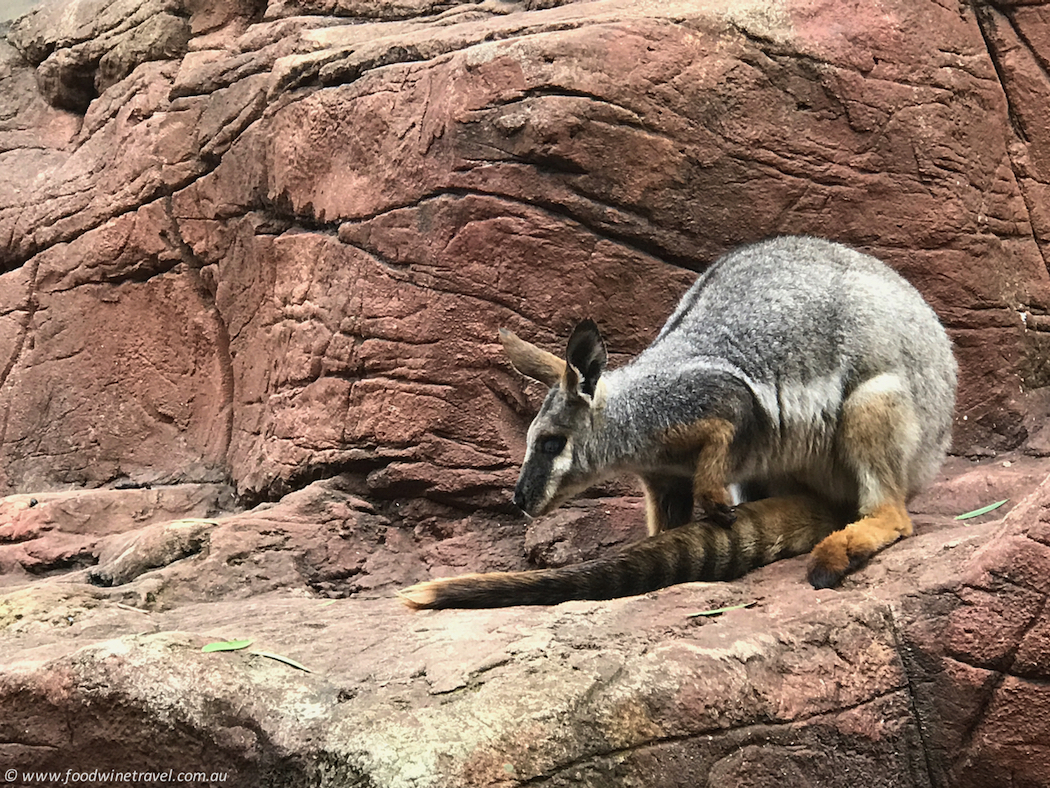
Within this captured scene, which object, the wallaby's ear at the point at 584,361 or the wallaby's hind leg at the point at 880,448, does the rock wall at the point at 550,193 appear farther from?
the wallaby's hind leg at the point at 880,448

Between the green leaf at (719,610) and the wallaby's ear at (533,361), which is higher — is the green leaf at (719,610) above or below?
below

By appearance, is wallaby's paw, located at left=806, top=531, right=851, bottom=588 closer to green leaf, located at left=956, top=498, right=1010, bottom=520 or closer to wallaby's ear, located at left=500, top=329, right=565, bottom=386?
green leaf, located at left=956, top=498, right=1010, bottom=520

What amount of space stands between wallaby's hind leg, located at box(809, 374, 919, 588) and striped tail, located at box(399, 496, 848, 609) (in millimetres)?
236

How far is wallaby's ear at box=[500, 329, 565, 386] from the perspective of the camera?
438cm

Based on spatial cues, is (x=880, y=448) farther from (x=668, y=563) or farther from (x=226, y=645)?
(x=226, y=645)

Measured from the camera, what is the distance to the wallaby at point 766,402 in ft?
13.1

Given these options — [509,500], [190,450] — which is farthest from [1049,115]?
[190,450]

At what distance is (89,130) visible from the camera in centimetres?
720

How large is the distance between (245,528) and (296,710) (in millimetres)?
1940

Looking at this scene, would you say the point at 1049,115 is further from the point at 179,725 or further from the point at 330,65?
the point at 179,725

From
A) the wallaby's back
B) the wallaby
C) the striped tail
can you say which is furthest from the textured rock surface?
the wallaby's back

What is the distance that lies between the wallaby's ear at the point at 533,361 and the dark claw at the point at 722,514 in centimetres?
84

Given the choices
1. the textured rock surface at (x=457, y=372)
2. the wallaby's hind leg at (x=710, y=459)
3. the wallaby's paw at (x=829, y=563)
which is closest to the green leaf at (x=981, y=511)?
the textured rock surface at (x=457, y=372)

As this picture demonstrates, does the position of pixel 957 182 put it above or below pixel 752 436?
above
